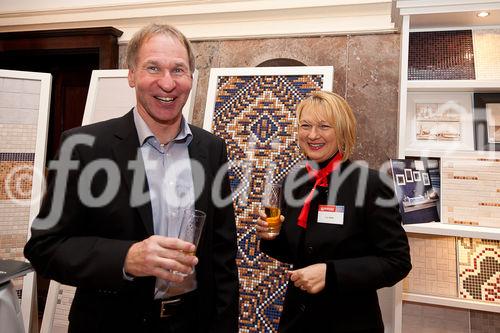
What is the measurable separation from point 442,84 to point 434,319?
1.33m

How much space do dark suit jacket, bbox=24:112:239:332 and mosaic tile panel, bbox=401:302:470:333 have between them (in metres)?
1.35

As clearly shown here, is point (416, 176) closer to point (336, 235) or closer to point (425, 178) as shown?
point (425, 178)

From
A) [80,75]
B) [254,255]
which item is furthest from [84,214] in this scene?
[80,75]

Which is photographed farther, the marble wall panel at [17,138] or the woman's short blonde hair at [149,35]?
the marble wall panel at [17,138]

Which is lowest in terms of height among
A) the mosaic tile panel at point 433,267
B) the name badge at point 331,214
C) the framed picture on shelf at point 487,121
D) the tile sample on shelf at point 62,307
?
the tile sample on shelf at point 62,307

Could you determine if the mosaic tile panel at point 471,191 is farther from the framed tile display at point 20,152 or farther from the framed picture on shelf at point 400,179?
the framed tile display at point 20,152

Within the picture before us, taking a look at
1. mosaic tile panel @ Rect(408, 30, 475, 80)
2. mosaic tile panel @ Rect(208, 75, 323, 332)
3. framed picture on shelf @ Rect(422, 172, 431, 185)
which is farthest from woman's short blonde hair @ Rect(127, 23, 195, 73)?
mosaic tile panel @ Rect(408, 30, 475, 80)

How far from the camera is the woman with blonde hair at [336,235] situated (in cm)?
137

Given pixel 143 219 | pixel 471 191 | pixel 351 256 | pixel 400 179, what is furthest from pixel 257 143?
pixel 143 219

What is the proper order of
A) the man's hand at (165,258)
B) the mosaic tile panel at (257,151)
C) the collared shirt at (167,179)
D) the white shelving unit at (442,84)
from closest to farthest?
the man's hand at (165,258), the collared shirt at (167,179), the white shelving unit at (442,84), the mosaic tile panel at (257,151)

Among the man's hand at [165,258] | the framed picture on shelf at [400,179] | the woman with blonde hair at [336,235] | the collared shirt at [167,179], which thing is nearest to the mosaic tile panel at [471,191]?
the framed picture on shelf at [400,179]

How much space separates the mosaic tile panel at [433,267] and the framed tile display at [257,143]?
75 centimetres

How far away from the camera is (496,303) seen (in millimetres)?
1961

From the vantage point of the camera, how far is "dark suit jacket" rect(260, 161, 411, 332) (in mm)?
1366
